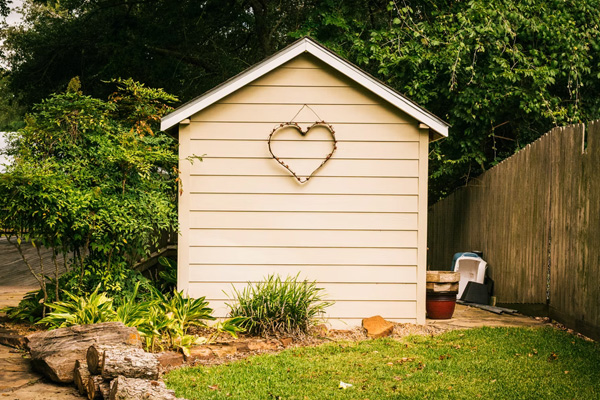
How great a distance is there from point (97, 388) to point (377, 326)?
3698 mm

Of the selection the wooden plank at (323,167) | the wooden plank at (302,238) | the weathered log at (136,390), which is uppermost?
the wooden plank at (323,167)

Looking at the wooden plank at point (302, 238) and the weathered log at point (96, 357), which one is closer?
the weathered log at point (96, 357)

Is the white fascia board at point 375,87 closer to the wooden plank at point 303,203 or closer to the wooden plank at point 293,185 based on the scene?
the wooden plank at point 293,185

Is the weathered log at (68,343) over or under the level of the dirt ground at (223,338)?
over

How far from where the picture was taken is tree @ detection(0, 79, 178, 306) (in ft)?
22.4

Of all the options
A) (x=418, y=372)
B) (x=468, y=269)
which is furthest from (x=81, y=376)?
(x=468, y=269)

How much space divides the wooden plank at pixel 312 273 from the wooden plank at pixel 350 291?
0.17ft

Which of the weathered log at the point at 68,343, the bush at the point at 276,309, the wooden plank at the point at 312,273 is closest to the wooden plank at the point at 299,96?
the wooden plank at the point at 312,273

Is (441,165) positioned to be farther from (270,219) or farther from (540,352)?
(540,352)

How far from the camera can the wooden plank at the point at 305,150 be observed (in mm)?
8172

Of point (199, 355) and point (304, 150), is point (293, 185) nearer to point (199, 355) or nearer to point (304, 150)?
point (304, 150)

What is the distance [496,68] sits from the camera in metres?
11.7

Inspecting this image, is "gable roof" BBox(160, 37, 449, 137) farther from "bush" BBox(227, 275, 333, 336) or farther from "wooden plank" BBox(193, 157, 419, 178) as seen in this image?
"bush" BBox(227, 275, 333, 336)

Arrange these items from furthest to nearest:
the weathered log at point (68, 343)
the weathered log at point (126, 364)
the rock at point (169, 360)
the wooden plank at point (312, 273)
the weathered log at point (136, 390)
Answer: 1. the wooden plank at point (312, 273)
2. the rock at point (169, 360)
3. the weathered log at point (68, 343)
4. the weathered log at point (126, 364)
5. the weathered log at point (136, 390)
